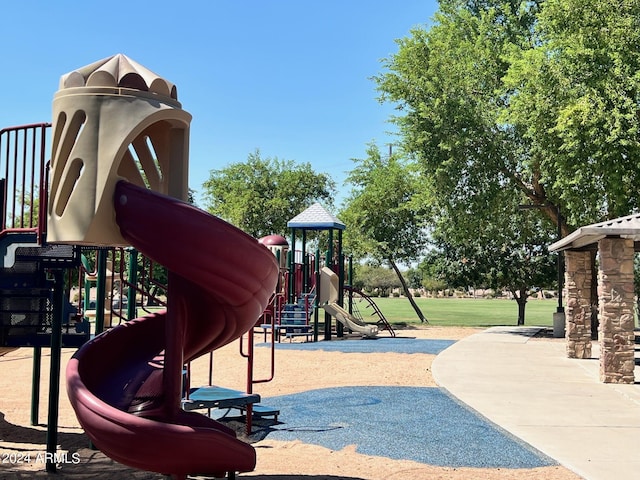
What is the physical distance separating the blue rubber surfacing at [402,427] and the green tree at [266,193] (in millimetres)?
29337

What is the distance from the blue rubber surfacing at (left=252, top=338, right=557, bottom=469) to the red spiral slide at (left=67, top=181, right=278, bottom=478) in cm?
283

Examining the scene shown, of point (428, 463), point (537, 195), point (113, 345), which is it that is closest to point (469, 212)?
point (537, 195)

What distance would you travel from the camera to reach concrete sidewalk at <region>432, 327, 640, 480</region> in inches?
276

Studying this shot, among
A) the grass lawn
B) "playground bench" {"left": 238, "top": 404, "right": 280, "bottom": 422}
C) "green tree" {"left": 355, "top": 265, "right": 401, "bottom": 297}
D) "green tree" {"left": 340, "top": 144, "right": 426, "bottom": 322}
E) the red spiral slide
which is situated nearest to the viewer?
the red spiral slide

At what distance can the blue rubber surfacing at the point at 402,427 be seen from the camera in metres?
7.02

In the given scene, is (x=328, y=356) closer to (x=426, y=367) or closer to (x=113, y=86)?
(x=426, y=367)

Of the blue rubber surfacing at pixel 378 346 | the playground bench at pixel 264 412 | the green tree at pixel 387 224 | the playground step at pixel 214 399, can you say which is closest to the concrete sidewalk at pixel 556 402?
the blue rubber surfacing at pixel 378 346

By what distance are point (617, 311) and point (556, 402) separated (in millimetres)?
3135

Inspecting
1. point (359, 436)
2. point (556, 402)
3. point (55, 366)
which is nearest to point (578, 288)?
point (556, 402)

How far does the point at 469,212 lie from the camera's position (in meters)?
25.5

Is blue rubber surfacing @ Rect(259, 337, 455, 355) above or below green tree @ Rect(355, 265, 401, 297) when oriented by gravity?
below

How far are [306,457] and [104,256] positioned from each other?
3.41m

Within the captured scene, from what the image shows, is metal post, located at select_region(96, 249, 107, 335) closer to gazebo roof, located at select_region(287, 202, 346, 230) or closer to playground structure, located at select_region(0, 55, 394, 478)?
playground structure, located at select_region(0, 55, 394, 478)

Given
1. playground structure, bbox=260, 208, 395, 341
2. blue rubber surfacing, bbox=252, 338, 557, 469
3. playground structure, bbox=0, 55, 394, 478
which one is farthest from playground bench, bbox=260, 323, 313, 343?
playground structure, bbox=0, 55, 394, 478
